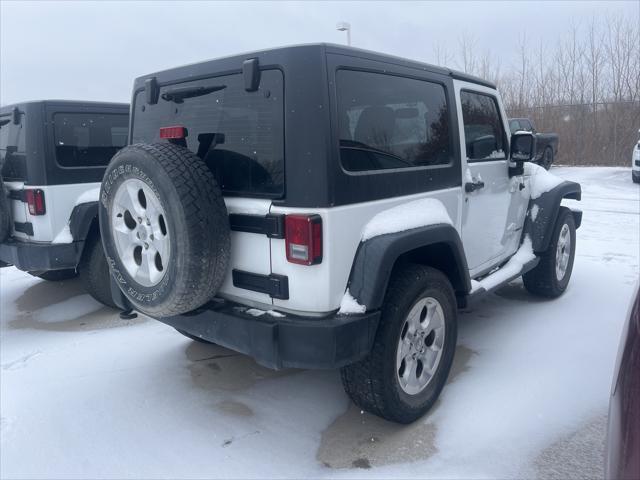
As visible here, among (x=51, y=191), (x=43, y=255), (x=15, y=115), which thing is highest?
(x=15, y=115)

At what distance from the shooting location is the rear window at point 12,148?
466cm

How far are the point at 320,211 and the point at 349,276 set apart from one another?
0.38m

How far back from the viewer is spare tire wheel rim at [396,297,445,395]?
9.04ft

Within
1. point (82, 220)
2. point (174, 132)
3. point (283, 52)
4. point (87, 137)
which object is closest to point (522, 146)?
point (283, 52)

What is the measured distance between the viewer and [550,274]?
181 inches

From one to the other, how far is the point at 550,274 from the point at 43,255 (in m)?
4.47

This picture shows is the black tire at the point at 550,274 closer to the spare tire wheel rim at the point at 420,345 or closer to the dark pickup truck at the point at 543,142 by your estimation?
the spare tire wheel rim at the point at 420,345

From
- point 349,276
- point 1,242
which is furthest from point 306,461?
point 1,242

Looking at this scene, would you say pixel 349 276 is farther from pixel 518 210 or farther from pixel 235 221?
pixel 518 210

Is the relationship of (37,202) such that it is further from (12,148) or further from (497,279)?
(497,279)

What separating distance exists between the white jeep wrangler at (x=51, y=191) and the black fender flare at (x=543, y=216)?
3.88m

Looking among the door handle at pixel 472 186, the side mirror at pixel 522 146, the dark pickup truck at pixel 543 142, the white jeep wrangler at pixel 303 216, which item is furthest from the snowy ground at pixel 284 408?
the dark pickup truck at pixel 543 142

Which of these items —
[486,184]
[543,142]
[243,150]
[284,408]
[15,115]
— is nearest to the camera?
[243,150]

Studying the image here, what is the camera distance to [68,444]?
9.04 ft
